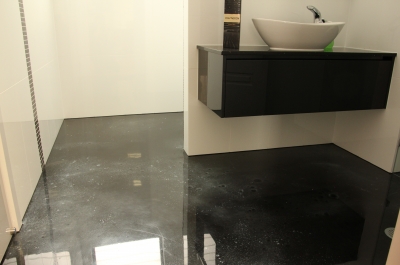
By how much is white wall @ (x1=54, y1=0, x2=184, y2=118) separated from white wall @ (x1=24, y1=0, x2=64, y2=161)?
15 centimetres

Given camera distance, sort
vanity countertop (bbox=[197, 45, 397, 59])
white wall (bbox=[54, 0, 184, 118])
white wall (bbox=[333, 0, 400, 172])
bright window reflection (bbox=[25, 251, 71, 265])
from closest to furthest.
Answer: bright window reflection (bbox=[25, 251, 71, 265]) → vanity countertop (bbox=[197, 45, 397, 59]) → white wall (bbox=[333, 0, 400, 172]) → white wall (bbox=[54, 0, 184, 118])

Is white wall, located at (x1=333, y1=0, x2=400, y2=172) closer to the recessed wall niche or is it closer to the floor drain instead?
the floor drain

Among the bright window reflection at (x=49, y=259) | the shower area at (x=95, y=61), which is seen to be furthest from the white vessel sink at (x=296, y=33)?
the bright window reflection at (x=49, y=259)

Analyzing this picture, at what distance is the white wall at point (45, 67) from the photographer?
222cm

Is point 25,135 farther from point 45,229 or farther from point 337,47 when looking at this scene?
point 337,47

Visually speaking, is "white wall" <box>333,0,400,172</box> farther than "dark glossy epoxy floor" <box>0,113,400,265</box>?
Yes

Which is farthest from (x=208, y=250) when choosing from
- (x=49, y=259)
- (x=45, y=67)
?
(x=45, y=67)

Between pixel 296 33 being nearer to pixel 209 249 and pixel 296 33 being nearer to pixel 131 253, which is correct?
pixel 209 249

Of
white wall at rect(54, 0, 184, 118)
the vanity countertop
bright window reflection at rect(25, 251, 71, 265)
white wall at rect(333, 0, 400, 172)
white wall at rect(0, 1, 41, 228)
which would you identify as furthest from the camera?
white wall at rect(54, 0, 184, 118)

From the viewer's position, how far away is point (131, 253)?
144cm

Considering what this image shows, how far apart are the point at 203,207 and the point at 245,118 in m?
0.98

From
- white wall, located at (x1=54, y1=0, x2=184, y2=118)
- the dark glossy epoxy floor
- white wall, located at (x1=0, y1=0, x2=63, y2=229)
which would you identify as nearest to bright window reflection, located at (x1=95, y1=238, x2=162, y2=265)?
the dark glossy epoxy floor

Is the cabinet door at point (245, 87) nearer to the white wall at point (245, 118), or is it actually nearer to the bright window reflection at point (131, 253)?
the white wall at point (245, 118)

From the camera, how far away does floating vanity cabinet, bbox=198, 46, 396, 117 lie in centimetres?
189
